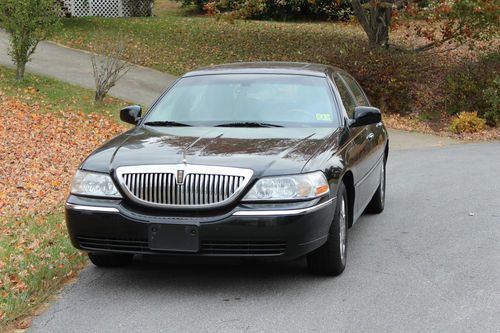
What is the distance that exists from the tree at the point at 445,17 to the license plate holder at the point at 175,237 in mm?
14074

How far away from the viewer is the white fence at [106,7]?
2761 cm

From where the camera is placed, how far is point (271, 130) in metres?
6.04

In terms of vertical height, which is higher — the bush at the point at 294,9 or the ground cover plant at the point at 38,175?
the ground cover plant at the point at 38,175

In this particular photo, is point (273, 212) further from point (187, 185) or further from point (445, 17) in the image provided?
point (445, 17)

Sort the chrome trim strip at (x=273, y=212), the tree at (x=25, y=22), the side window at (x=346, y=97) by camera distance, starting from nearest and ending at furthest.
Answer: the chrome trim strip at (x=273, y=212) < the side window at (x=346, y=97) < the tree at (x=25, y=22)

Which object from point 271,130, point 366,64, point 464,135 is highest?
point 271,130

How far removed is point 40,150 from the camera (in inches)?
448

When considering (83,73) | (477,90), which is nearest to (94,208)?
(83,73)

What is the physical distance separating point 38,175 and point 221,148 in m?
5.19

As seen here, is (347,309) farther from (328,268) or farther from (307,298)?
(328,268)

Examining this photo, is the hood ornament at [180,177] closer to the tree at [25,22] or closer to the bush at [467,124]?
the tree at [25,22]

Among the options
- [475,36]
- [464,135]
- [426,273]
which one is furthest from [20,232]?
[475,36]

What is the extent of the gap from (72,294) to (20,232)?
1973 millimetres

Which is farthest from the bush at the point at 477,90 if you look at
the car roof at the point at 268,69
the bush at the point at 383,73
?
the car roof at the point at 268,69
